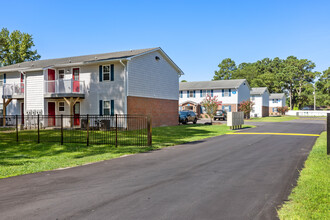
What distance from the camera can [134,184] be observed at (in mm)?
6684

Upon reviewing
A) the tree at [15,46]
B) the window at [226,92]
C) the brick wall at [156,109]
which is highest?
the tree at [15,46]

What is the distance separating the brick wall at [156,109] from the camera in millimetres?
23562

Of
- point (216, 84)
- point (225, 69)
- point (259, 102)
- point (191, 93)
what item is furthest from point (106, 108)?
point (225, 69)

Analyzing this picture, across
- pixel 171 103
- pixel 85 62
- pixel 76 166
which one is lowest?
pixel 76 166

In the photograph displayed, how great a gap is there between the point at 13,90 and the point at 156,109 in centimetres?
1501

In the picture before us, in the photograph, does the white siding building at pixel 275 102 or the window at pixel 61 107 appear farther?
the white siding building at pixel 275 102

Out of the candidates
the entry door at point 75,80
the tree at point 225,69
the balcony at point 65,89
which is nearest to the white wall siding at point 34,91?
the balcony at point 65,89

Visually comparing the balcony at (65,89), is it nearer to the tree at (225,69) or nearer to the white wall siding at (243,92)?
the white wall siding at (243,92)

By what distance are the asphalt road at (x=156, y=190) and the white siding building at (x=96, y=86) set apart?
45.6ft

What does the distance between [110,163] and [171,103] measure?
67.7 feet

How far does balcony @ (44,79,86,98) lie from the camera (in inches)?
929

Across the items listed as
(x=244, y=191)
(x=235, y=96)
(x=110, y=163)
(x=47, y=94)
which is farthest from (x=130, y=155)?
(x=235, y=96)

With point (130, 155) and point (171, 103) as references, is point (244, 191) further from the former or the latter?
point (171, 103)

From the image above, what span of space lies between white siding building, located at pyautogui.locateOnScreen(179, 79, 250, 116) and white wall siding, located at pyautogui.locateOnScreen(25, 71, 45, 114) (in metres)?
31.3
